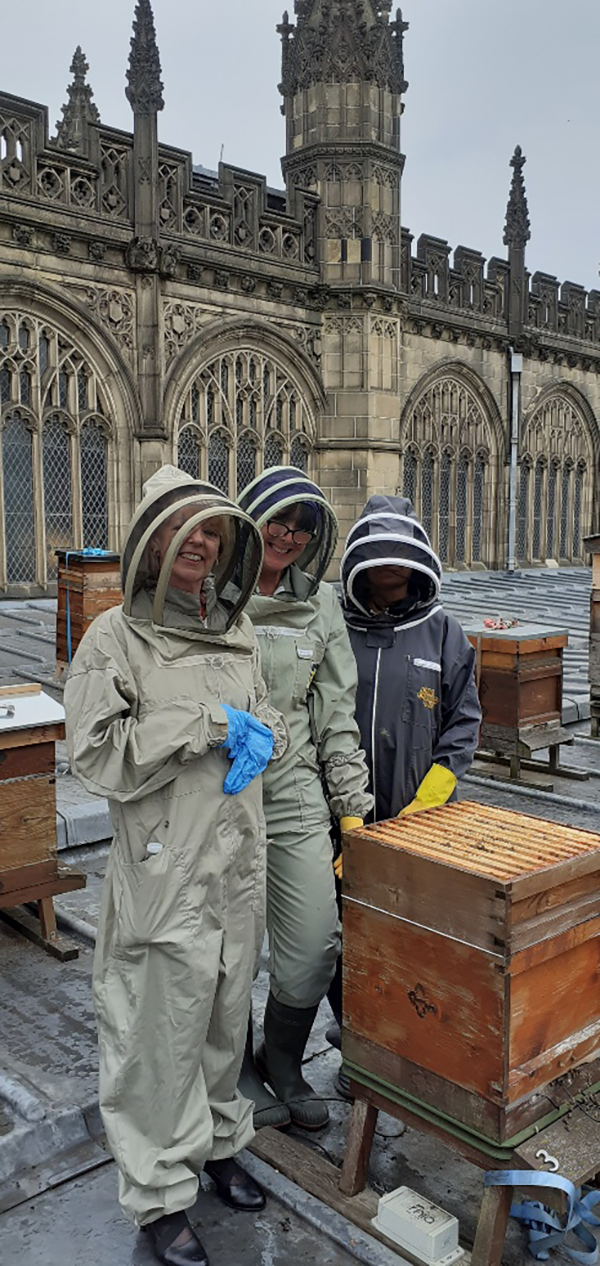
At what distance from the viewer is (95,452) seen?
1318 centimetres

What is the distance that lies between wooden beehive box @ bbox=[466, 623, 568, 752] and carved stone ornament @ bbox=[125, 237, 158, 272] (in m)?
7.78

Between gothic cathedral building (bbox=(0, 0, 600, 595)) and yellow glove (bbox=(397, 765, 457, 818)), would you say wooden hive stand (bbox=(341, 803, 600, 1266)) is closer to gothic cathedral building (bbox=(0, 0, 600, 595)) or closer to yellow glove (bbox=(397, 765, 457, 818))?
yellow glove (bbox=(397, 765, 457, 818))

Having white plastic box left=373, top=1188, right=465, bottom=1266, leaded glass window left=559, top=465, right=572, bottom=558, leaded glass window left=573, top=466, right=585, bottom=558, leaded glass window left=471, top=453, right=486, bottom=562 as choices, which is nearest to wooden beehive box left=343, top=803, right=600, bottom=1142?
white plastic box left=373, top=1188, right=465, bottom=1266

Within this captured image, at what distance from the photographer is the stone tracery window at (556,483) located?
20.6 meters

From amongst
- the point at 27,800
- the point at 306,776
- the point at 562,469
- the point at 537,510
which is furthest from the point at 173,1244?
the point at 562,469

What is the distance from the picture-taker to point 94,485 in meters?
13.2

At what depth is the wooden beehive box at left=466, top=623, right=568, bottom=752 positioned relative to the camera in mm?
7165

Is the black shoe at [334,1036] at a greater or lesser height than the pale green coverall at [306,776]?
lesser

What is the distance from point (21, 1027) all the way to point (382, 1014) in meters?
1.66

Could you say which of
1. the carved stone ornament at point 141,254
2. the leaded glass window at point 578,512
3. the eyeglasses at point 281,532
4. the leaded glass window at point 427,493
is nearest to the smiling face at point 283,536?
the eyeglasses at point 281,532

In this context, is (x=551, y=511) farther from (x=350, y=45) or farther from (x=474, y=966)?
(x=474, y=966)

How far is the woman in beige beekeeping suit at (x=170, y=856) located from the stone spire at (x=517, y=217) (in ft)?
62.1

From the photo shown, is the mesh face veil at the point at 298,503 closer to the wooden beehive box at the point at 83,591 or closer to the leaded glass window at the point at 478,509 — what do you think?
the wooden beehive box at the point at 83,591

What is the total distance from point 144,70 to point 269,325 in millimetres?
3593
